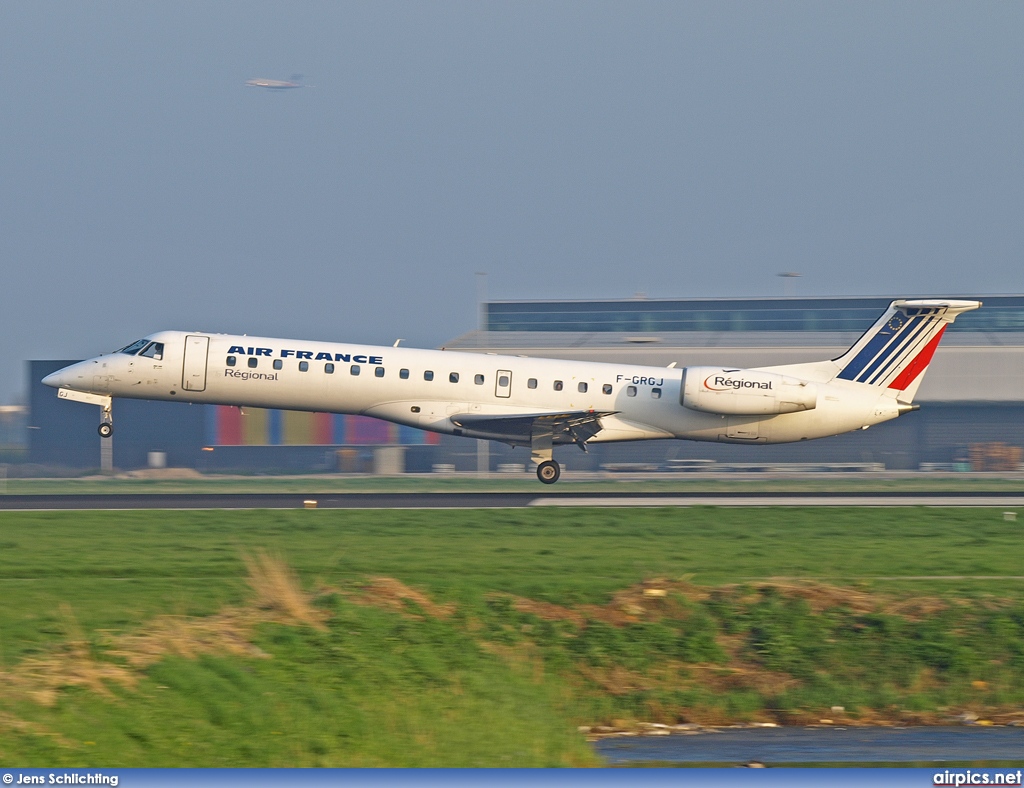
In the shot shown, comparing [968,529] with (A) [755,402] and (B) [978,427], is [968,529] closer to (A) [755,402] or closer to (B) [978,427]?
(A) [755,402]

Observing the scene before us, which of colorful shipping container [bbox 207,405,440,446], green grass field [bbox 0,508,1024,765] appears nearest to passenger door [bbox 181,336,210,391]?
green grass field [bbox 0,508,1024,765]

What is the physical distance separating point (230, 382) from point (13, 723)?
23.4 meters

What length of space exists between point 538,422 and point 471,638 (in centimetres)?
1823

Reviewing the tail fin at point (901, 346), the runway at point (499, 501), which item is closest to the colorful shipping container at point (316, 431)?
the runway at point (499, 501)

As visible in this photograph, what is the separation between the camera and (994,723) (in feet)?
57.6

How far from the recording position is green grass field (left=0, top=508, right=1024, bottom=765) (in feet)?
44.6

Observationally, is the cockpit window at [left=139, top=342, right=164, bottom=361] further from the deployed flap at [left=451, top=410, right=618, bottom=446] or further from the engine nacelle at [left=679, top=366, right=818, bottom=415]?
the engine nacelle at [left=679, top=366, right=818, bottom=415]

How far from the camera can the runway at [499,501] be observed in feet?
106

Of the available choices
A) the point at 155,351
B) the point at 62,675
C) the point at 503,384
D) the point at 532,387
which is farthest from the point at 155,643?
the point at 532,387

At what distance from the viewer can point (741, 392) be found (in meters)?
36.1

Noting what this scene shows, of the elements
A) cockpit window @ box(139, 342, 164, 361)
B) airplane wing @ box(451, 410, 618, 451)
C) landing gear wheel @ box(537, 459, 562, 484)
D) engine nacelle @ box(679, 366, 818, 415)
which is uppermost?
cockpit window @ box(139, 342, 164, 361)

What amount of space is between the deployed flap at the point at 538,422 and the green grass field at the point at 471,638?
920 cm

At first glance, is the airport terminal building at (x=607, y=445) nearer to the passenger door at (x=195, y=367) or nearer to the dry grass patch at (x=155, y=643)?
Result: the passenger door at (x=195, y=367)

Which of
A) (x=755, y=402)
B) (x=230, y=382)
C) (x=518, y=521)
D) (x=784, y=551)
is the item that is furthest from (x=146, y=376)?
(x=784, y=551)
